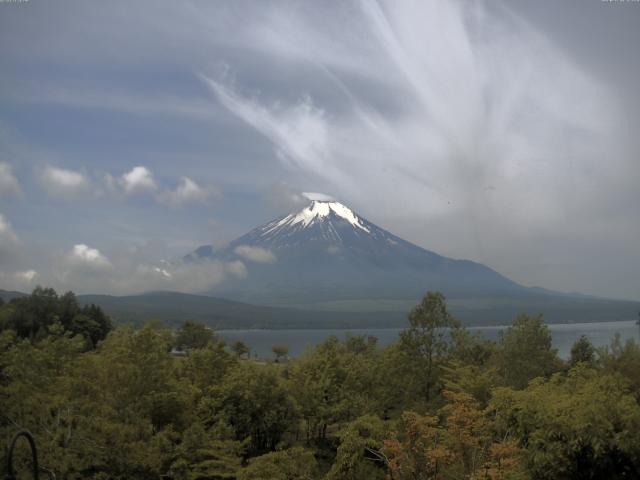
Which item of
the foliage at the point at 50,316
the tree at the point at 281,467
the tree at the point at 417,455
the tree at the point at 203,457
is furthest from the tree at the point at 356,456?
the foliage at the point at 50,316

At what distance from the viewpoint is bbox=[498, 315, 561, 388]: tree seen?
27.2m

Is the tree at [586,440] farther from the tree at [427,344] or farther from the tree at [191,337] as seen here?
the tree at [191,337]

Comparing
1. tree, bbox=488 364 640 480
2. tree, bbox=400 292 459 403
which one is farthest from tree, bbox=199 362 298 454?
tree, bbox=488 364 640 480

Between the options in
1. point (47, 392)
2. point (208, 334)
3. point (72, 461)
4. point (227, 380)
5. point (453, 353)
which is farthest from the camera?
point (208, 334)

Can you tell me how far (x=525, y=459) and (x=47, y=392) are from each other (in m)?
17.2

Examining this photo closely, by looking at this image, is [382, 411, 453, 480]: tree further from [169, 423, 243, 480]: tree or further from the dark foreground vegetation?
[169, 423, 243, 480]: tree

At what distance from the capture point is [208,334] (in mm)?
64562

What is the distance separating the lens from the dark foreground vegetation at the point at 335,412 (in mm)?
11570

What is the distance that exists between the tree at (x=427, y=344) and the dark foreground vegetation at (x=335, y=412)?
0.05 m

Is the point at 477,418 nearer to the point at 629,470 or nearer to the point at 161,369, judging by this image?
the point at 629,470

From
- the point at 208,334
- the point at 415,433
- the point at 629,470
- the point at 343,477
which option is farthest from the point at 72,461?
the point at 208,334

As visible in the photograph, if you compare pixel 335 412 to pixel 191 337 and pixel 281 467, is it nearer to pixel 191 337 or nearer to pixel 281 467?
pixel 281 467

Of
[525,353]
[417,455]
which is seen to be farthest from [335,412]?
[525,353]

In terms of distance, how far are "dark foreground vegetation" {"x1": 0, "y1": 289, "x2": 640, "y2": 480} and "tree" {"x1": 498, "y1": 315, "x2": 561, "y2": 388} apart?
0.08 meters
